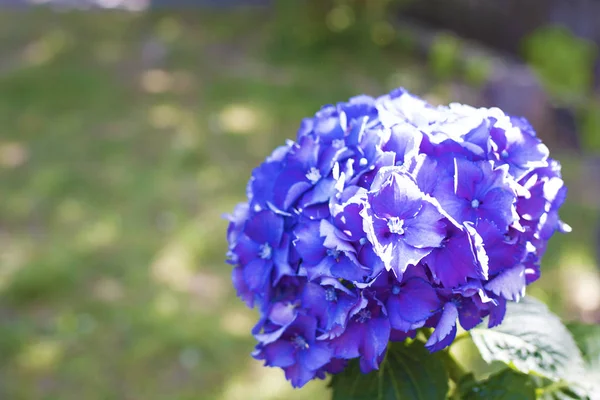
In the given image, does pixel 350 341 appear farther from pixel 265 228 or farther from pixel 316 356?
pixel 265 228

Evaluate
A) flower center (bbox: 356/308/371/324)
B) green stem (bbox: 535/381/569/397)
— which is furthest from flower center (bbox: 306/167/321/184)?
green stem (bbox: 535/381/569/397)

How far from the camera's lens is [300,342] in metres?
1.05

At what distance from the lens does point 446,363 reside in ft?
4.00

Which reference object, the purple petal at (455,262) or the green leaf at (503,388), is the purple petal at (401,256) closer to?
the purple petal at (455,262)

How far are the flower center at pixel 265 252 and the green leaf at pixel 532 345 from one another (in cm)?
38

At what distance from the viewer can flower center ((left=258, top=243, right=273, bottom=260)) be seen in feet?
3.53

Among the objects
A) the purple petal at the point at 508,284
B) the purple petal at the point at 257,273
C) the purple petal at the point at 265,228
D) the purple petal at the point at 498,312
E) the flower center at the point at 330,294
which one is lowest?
the purple petal at the point at 498,312

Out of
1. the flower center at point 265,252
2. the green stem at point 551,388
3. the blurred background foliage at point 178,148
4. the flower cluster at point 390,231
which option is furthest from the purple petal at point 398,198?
the blurred background foliage at point 178,148

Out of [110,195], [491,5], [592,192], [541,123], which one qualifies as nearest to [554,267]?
[592,192]

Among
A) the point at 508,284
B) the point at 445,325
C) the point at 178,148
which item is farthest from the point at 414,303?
the point at 178,148

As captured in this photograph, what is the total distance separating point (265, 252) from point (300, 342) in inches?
6.4

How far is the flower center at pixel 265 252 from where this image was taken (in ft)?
3.53

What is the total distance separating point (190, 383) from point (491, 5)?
6.14m

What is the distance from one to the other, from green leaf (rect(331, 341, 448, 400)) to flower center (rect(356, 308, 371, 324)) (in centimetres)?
19
